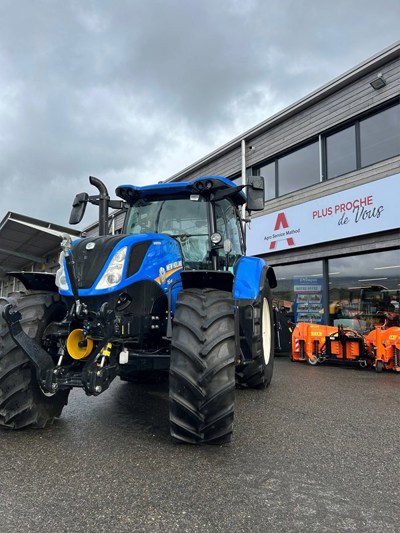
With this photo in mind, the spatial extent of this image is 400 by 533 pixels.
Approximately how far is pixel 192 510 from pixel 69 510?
70 cm

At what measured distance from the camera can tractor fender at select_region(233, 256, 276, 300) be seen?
460cm

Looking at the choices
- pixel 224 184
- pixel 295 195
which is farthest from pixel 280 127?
pixel 224 184

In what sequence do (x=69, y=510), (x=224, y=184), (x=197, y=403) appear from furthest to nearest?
(x=224, y=184) < (x=197, y=403) < (x=69, y=510)

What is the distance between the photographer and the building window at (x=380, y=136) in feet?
30.1

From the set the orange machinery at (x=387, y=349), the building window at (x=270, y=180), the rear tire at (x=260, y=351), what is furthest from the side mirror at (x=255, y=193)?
the building window at (x=270, y=180)

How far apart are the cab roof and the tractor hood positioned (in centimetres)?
74

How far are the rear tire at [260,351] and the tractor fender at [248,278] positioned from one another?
0.13 metres

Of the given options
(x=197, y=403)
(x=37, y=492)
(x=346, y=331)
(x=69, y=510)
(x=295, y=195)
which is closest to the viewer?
(x=69, y=510)

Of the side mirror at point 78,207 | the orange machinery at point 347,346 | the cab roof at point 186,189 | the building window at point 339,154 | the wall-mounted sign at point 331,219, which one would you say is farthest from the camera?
the building window at point 339,154

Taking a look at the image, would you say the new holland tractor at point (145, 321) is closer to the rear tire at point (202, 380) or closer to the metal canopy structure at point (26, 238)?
the rear tire at point (202, 380)

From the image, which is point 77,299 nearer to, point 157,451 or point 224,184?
point 157,451

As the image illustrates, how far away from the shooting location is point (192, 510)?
7.63ft

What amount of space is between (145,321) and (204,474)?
1446 millimetres

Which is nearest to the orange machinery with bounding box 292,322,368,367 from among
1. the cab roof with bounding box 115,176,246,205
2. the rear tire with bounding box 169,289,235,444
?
the cab roof with bounding box 115,176,246,205
